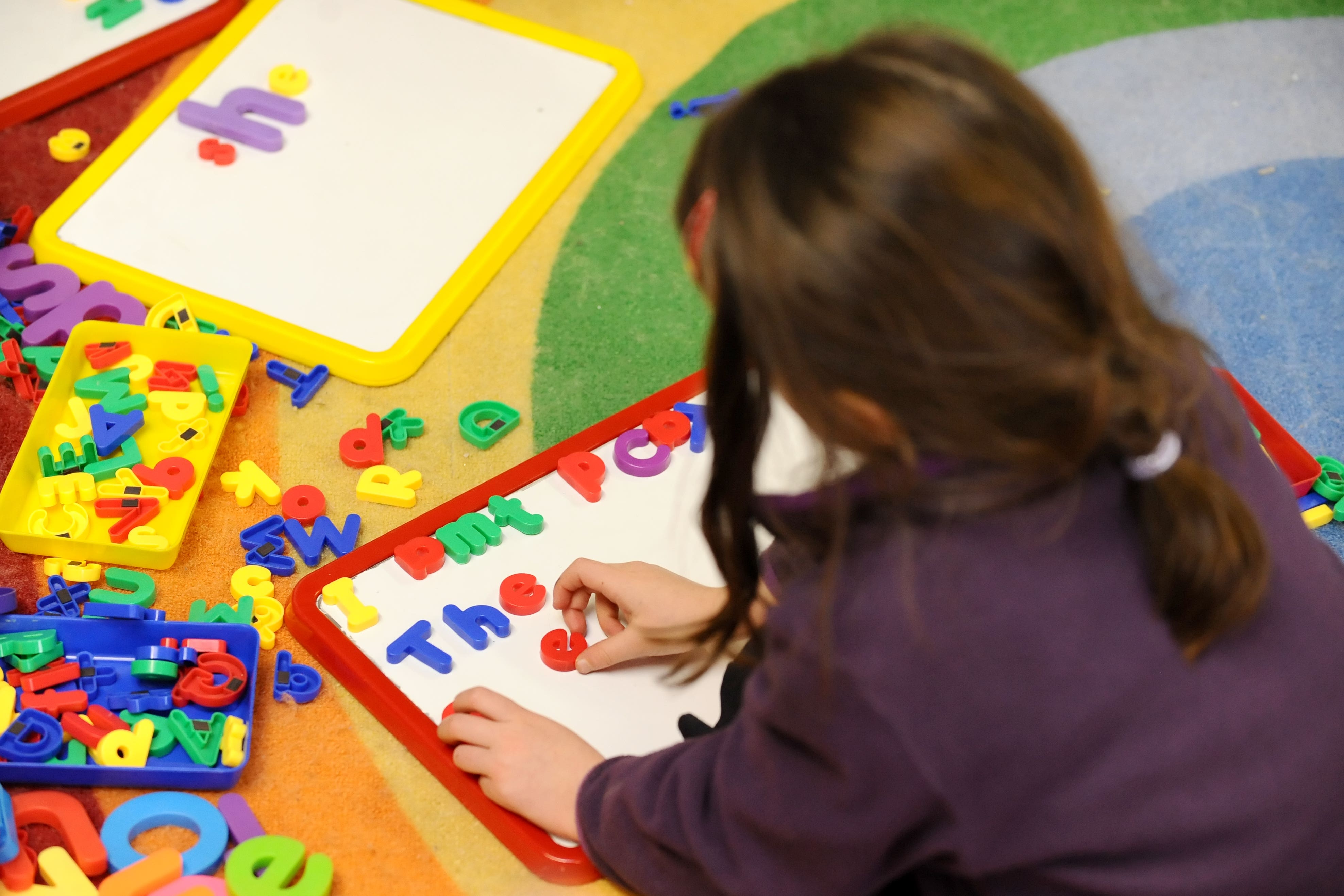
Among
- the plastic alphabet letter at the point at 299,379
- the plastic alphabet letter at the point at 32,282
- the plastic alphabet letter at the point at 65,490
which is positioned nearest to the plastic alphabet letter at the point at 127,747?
the plastic alphabet letter at the point at 65,490

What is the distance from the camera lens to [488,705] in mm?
781

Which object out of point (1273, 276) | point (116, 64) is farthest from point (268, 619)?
point (1273, 276)

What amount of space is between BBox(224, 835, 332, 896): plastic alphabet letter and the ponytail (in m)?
0.51

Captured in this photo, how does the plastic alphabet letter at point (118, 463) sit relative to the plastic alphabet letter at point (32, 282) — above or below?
below

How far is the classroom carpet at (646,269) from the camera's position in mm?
815

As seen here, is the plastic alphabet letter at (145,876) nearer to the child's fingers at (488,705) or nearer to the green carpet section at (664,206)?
the child's fingers at (488,705)

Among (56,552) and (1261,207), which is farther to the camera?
(1261,207)

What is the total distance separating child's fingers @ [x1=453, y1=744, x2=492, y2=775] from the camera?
77 centimetres

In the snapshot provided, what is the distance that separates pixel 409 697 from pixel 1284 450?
0.71m

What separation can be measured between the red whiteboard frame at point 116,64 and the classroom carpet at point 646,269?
0.01 metres

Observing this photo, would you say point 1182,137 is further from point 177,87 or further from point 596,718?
point 177,87

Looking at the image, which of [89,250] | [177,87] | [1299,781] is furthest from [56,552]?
[1299,781]

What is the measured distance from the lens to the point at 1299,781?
553mm

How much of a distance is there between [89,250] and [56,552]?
1.08 feet
